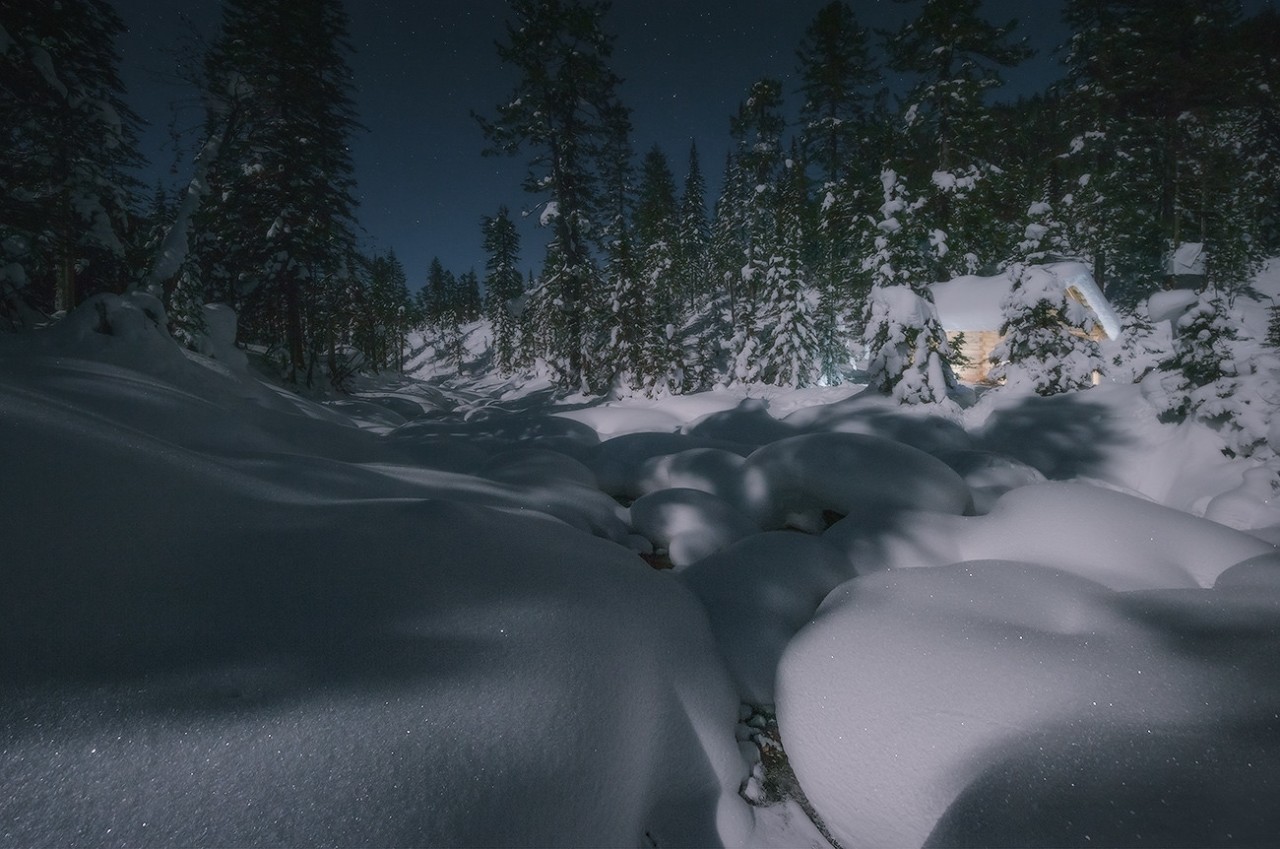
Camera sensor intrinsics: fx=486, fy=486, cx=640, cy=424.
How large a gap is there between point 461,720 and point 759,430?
632 centimetres

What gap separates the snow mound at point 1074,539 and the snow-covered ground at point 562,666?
0.06 feet

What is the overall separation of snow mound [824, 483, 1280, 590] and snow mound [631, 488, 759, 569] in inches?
28.1

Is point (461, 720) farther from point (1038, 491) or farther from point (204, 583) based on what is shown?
point (1038, 491)

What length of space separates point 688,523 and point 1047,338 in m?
10.6

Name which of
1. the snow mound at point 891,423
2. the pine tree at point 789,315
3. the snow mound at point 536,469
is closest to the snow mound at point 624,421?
the snow mound at point 891,423

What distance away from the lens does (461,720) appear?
4.41 ft

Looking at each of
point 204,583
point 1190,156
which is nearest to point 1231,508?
point 204,583

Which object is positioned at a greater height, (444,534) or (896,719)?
(444,534)

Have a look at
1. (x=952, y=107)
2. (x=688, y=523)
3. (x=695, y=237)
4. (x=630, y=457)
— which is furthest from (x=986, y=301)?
(x=695, y=237)

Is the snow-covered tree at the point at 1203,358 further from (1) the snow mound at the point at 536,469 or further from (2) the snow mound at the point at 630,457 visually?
(1) the snow mound at the point at 536,469

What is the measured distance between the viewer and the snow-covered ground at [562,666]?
1125 millimetres

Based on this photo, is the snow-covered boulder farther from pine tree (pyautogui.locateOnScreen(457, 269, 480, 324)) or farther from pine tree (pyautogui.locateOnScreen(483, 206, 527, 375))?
pine tree (pyautogui.locateOnScreen(457, 269, 480, 324))

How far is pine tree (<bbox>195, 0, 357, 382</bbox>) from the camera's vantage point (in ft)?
41.6

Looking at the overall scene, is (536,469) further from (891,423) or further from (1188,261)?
(1188,261)
